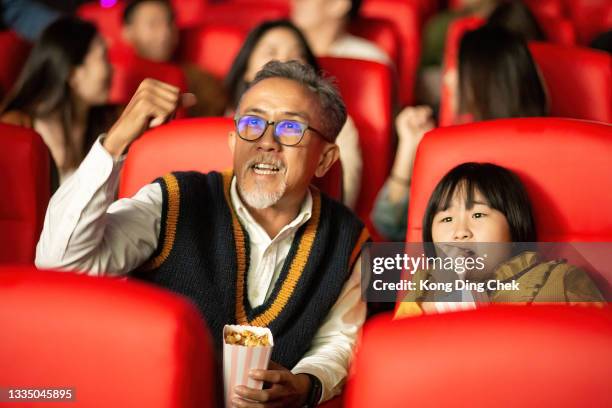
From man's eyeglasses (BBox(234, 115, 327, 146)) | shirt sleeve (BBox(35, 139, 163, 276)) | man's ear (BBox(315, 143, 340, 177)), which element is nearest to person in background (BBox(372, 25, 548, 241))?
man's ear (BBox(315, 143, 340, 177))

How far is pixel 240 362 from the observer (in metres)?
1.02

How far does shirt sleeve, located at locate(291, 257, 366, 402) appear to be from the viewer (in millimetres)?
1287

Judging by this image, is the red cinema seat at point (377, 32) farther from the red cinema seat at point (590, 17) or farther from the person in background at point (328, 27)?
the red cinema seat at point (590, 17)

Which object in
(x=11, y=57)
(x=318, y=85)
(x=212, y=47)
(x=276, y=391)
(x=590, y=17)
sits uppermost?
(x=590, y=17)

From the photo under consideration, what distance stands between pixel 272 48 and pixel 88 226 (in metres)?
1.23

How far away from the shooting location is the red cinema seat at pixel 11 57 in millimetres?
2559

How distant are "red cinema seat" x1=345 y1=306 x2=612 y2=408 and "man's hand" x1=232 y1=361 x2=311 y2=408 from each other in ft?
0.96

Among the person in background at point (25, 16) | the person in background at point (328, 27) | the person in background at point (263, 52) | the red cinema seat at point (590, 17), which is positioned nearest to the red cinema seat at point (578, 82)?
the person in background at point (263, 52)

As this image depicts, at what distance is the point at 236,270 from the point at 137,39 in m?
1.75

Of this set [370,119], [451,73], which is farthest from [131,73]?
[451,73]

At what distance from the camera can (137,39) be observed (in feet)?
A: 9.51

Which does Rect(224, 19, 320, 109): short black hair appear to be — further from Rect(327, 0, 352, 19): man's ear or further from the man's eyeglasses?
the man's eyeglasses

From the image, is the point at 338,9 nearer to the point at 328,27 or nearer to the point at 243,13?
the point at 328,27

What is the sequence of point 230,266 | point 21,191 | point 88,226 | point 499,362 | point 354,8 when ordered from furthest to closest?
point 354,8, point 21,191, point 230,266, point 88,226, point 499,362
